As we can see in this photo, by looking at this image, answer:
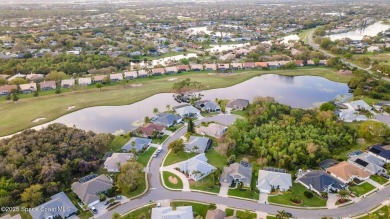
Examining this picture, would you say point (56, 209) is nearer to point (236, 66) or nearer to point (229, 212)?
point (229, 212)

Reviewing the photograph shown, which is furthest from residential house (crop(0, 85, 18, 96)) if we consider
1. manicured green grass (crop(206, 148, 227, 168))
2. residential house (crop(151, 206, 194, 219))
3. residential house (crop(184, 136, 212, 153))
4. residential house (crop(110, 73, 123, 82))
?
residential house (crop(151, 206, 194, 219))

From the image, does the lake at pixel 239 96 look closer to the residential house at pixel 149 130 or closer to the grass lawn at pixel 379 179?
the residential house at pixel 149 130

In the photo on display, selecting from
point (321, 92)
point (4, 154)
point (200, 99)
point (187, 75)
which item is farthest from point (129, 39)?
point (4, 154)

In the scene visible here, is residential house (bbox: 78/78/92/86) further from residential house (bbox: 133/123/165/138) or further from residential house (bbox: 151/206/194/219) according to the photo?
residential house (bbox: 151/206/194/219)

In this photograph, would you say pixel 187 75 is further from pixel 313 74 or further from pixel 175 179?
pixel 175 179

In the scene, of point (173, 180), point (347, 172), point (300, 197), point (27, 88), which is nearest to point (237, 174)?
point (300, 197)
